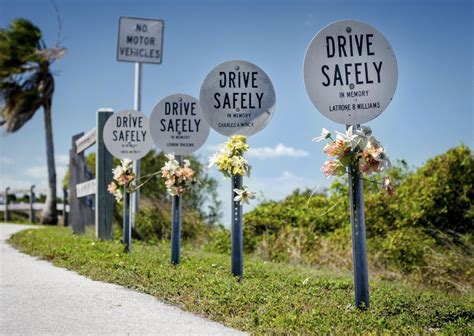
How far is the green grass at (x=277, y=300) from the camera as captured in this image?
4396 mm

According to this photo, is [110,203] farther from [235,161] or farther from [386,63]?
[386,63]

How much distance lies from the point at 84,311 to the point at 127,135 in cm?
500

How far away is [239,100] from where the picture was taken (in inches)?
266

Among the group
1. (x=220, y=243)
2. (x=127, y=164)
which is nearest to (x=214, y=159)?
(x=127, y=164)

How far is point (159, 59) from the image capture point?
1420cm

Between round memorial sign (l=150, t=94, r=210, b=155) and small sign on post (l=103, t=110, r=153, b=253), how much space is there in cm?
153

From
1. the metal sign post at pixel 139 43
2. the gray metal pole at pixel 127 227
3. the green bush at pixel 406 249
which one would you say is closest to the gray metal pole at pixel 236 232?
the gray metal pole at pixel 127 227

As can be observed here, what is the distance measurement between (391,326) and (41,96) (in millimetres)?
20744

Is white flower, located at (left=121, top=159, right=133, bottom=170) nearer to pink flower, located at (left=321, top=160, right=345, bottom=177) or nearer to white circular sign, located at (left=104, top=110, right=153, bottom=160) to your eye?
white circular sign, located at (left=104, top=110, right=153, bottom=160)

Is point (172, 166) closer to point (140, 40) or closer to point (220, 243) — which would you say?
point (220, 243)

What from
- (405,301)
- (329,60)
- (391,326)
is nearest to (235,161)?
(329,60)

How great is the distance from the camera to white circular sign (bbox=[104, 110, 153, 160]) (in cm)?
945

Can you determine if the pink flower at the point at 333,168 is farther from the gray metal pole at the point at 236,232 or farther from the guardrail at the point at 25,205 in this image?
the guardrail at the point at 25,205

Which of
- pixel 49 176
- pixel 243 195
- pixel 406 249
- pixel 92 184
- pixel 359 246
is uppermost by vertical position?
pixel 49 176
